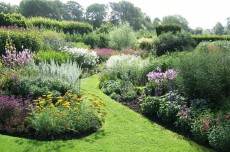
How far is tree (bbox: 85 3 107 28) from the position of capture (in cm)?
7725

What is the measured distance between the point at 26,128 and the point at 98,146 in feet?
5.98

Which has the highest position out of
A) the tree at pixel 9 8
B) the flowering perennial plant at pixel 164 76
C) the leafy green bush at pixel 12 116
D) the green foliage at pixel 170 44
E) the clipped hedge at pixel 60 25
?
the tree at pixel 9 8

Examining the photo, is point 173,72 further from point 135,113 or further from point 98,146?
point 98,146

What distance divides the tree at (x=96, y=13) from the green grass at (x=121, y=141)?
70.6 meters

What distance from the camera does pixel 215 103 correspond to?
780 centimetres

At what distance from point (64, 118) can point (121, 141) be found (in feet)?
4.86

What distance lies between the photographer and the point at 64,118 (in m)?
6.93

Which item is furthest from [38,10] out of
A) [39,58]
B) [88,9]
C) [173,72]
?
[173,72]

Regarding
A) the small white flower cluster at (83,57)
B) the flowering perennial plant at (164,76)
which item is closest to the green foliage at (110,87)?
the flowering perennial plant at (164,76)

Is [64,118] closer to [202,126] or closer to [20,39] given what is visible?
[202,126]

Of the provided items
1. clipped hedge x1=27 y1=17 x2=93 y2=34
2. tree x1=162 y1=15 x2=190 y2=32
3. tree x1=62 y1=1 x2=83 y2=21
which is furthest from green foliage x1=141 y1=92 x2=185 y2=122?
tree x1=162 y1=15 x2=190 y2=32

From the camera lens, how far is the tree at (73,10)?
7725 centimetres

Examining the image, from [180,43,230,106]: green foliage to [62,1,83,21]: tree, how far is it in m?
71.2

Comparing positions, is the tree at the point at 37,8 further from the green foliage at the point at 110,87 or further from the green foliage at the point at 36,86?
the green foliage at the point at 36,86
